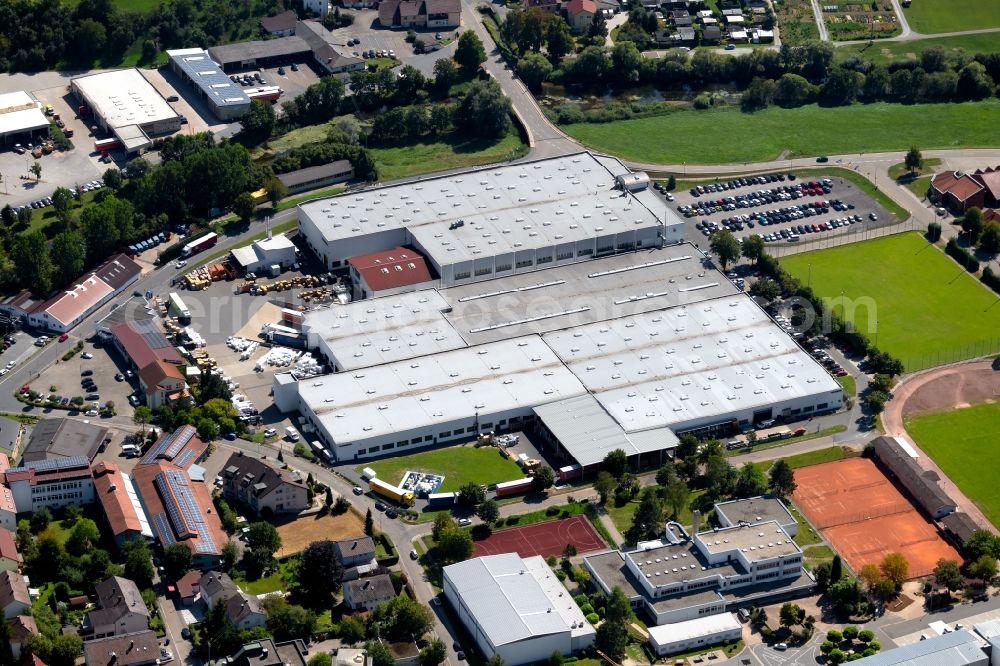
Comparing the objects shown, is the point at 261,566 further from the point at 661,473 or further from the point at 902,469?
the point at 902,469

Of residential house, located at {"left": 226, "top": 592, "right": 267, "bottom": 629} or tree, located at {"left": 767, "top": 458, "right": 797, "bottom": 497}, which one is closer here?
residential house, located at {"left": 226, "top": 592, "right": 267, "bottom": 629}

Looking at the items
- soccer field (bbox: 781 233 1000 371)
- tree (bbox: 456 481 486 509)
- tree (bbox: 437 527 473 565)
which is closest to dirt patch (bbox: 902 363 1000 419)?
soccer field (bbox: 781 233 1000 371)

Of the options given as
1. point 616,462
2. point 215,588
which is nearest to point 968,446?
point 616,462

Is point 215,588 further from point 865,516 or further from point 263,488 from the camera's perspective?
point 865,516

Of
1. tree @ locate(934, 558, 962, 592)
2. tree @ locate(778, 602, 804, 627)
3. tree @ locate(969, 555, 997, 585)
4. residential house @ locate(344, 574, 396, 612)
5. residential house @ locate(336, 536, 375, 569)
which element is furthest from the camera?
tree @ locate(969, 555, 997, 585)

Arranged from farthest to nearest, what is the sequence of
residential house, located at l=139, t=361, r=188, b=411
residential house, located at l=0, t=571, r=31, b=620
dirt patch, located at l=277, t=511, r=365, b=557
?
residential house, located at l=139, t=361, r=188, b=411 < dirt patch, located at l=277, t=511, r=365, b=557 < residential house, located at l=0, t=571, r=31, b=620

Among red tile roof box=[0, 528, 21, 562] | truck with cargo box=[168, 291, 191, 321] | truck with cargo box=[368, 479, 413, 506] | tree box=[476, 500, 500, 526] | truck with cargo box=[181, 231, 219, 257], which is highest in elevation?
truck with cargo box=[181, 231, 219, 257]

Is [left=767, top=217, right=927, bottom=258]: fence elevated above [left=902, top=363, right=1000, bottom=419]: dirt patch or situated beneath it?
elevated above

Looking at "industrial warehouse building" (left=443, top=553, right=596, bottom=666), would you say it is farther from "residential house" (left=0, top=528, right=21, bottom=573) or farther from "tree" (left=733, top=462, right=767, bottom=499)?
"residential house" (left=0, top=528, right=21, bottom=573)
